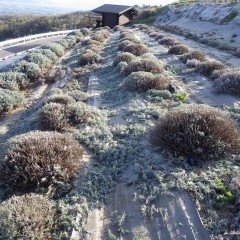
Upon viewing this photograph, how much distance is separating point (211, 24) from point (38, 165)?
3761 cm

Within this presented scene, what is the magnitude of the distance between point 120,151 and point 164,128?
1.26 meters

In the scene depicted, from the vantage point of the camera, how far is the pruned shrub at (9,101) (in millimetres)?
13491

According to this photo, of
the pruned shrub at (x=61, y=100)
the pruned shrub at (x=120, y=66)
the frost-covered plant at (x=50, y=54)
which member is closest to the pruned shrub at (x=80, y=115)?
the pruned shrub at (x=61, y=100)

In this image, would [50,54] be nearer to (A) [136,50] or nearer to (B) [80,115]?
(A) [136,50]

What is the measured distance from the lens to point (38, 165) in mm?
6570

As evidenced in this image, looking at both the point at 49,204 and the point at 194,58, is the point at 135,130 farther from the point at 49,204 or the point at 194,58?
the point at 194,58

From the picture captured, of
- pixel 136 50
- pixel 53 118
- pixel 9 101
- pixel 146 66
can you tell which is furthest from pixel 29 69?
pixel 53 118

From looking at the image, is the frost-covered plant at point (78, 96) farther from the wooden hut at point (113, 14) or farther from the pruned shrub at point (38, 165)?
the wooden hut at point (113, 14)

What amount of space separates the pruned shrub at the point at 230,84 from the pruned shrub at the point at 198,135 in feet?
16.1

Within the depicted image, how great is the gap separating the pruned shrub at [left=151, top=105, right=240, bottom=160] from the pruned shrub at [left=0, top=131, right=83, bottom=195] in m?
2.08

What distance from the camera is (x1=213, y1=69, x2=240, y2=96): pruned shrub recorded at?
39.3 ft

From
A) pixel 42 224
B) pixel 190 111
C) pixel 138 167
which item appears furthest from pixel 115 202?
pixel 190 111

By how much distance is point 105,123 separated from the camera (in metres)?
10.1

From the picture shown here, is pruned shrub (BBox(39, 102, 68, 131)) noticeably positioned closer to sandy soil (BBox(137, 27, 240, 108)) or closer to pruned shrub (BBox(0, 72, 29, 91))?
sandy soil (BBox(137, 27, 240, 108))
